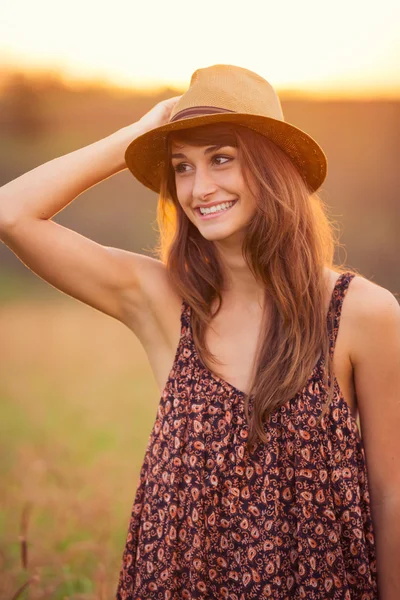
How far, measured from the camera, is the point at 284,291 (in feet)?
6.36

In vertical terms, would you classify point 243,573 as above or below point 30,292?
below

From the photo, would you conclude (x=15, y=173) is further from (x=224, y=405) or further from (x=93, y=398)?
(x=224, y=405)

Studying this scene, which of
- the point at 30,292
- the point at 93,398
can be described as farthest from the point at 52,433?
the point at 30,292

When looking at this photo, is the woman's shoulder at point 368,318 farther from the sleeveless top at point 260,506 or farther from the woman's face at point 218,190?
the woman's face at point 218,190

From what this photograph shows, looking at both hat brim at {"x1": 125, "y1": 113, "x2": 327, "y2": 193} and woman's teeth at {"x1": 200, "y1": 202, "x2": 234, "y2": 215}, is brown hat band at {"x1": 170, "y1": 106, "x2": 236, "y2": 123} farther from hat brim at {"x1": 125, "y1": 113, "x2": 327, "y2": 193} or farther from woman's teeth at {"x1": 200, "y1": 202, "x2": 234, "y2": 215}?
woman's teeth at {"x1": 200, "y1": 202, "x2": 234, "y2": 215}

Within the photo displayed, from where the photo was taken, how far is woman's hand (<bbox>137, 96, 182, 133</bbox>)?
6.75 ft

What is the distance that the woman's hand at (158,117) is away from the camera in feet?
6.75

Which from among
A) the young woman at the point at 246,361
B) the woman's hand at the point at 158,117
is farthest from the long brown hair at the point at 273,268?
the woman's hand at the point at 158,117

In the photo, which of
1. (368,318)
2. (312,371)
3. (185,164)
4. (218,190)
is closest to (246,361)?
(312,371)

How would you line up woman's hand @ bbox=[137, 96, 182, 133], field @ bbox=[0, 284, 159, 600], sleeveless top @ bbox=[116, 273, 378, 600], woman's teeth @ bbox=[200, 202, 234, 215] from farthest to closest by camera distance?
field @ bbox=[0, 284, 159, 600] → woman's hand @ bbox=[137, 96, 182, 133] → woman's teeth @ bbox=[200, 202, 234, 215] → sleeveless top @ bbox=[116, 273, 378, 600]

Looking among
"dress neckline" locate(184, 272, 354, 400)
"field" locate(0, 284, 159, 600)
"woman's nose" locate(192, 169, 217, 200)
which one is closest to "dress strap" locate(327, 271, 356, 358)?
"dress neckline" locate(184, 272, 354, 400)

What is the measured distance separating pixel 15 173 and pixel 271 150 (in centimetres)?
667

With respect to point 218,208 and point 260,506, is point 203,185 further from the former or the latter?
point 260,506

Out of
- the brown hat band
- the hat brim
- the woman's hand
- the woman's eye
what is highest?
the woman's hand
